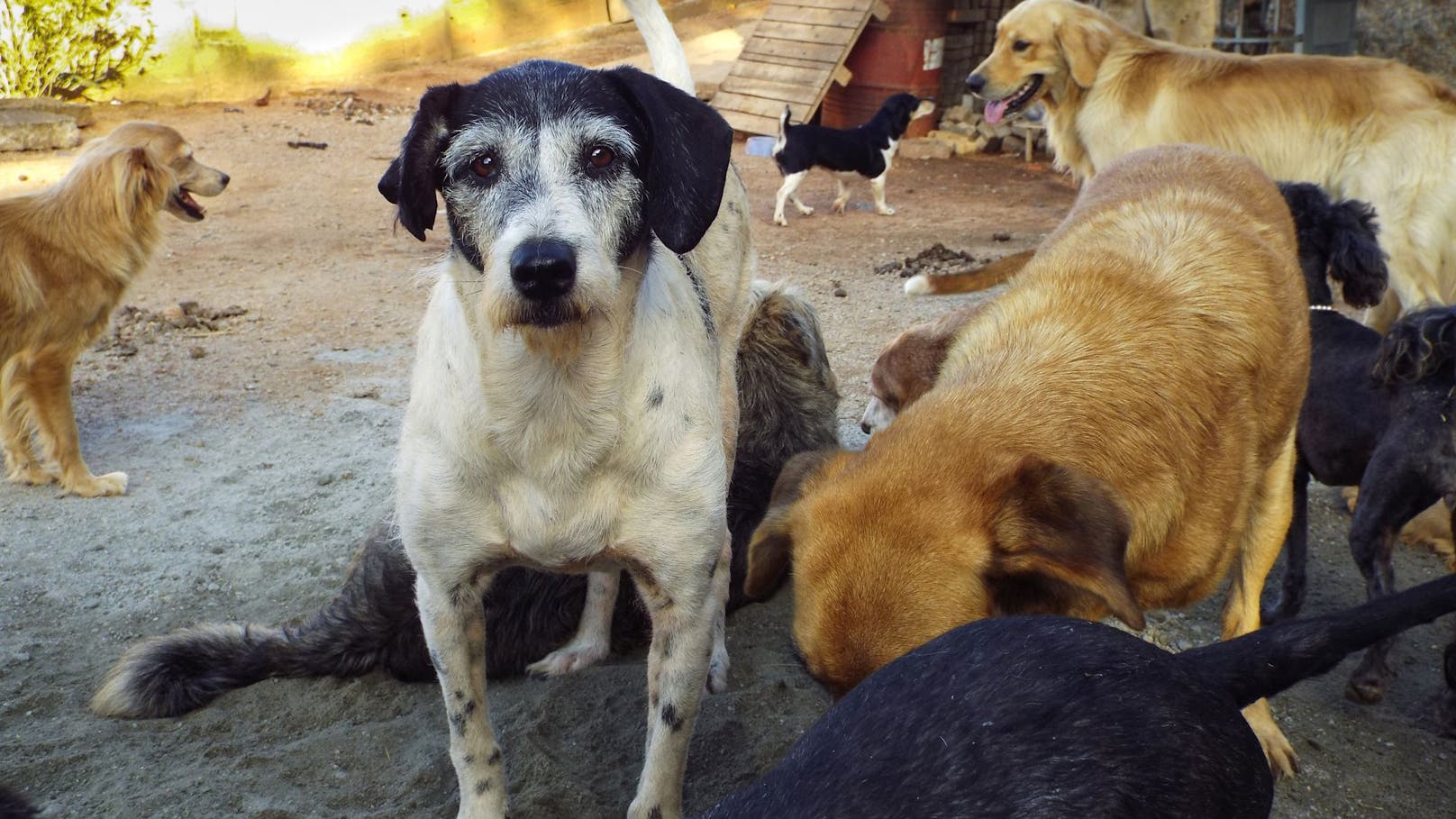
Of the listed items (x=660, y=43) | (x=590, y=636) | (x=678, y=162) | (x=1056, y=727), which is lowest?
(x=590, y=636)

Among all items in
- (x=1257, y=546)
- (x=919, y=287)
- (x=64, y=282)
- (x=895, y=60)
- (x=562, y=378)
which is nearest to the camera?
(x=562, y=378)

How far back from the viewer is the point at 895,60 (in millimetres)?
13695

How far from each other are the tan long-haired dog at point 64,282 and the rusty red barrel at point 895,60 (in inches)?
367

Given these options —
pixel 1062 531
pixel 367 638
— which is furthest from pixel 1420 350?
pixel 367 638

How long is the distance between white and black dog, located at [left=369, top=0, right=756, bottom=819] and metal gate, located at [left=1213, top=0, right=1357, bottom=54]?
35.0 feet

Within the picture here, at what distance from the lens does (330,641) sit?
361 cm

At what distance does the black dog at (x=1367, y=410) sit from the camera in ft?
12.2

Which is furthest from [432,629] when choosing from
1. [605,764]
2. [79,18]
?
[79,18]

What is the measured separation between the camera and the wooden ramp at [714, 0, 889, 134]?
43.1 feet

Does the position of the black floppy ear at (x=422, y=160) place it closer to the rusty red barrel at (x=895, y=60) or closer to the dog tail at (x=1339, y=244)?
the dog tail at (x=1339, y=244)

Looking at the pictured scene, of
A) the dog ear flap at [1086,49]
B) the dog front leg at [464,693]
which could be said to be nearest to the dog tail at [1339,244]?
the dog ear flap at [1086,49]

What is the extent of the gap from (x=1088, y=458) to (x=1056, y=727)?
85cm

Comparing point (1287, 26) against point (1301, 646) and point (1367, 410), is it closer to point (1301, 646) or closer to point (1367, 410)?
point (1367, 410)

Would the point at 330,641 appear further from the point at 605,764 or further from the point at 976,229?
the point at 976,229
